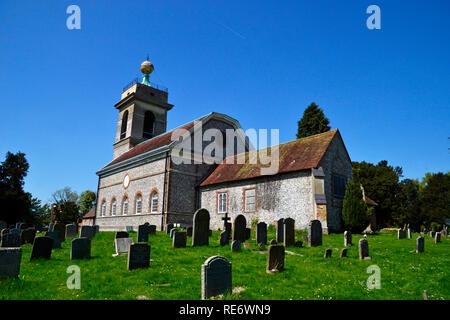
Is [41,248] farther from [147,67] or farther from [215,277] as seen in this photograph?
[147,67]

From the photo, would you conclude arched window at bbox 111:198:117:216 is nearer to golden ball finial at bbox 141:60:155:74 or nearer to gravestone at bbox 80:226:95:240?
gravestone at bbox 80:226:95:240

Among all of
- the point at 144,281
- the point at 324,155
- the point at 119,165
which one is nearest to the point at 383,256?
the point at 144,281

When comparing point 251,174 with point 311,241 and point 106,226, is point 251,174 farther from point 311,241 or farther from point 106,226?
point 106,226

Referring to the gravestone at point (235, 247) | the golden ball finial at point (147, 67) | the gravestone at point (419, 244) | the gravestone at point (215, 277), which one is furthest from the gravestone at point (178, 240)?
the golden ball finial at point (147, 67)

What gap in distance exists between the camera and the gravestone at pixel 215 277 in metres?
5.82

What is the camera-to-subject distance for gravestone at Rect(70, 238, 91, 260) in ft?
32.0

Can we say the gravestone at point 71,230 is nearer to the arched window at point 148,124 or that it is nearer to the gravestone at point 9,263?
the gravestone at point 9,263

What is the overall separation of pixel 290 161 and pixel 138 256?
14902 millimetres

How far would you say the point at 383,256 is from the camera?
1078cm

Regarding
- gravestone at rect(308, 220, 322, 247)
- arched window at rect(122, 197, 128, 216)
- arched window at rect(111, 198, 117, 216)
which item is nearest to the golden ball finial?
arched window at rect(111, 198, 117, 216)

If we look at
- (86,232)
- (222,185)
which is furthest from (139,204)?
(86,232)

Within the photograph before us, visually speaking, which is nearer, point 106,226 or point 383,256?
point 383,256

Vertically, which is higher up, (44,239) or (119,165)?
(119,165)
